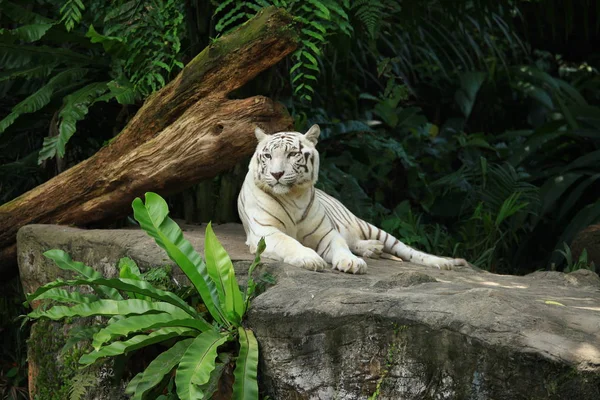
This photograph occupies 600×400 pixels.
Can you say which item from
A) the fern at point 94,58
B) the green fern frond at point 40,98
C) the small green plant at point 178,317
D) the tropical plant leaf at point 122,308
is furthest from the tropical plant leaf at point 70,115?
the tropical plant leaf at point 122,308

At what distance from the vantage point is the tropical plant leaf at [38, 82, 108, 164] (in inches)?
223

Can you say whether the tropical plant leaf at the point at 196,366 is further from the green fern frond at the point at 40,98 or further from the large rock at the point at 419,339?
the green fern frond at the point at 40,98

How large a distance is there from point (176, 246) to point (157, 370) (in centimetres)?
66

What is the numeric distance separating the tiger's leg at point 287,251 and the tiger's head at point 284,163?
0.30m

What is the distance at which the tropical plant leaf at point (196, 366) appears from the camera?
3.44 metres

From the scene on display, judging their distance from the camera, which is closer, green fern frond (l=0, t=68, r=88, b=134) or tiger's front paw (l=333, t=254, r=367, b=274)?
tiger's front paw (l=333, t=254, r=367, b=274)

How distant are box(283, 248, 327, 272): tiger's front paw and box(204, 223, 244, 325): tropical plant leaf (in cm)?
55

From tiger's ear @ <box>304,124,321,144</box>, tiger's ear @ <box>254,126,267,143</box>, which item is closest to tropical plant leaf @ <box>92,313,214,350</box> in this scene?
tiger's ear @ <box>254,126,267,143</box>

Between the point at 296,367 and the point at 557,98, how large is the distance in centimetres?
574

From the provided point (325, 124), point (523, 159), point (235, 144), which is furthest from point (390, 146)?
point (235, 144)

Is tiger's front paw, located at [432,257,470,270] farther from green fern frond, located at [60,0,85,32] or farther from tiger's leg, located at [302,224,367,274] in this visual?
green fern frond, located at [60,0,85,32]

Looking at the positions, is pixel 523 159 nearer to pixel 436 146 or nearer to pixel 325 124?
pixel 436 146

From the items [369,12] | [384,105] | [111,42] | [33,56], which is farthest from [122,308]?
[384,105]

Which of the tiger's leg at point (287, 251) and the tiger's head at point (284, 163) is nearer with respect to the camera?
the tiger's leg at point (287, 251)
